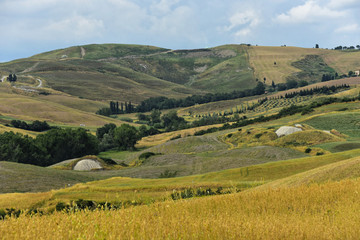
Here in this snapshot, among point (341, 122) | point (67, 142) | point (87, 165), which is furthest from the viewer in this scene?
point (67, 142)

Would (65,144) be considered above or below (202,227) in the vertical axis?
below

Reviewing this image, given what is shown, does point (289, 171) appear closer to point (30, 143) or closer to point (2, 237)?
point (2, 237)

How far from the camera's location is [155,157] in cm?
9919

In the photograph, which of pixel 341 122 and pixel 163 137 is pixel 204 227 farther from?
pixel 163 137

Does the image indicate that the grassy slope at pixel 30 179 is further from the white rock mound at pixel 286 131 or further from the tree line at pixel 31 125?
the tree line at pixel 31 125

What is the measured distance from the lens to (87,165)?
9375 cm

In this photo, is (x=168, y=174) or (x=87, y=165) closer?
(x=168, y=174)

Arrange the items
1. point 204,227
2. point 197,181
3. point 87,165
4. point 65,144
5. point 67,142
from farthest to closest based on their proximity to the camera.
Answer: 1. point 67,142
2. point 65,144
3. point 87,165
4. point 197,181
5. point 204,227

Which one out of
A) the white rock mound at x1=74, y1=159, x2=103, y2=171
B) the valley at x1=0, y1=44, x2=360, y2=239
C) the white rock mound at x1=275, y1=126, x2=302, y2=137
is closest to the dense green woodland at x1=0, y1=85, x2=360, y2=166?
the valley at x1=0, y1=44, x2=360, y2=239

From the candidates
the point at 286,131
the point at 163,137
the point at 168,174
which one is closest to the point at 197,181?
the point at 168,174

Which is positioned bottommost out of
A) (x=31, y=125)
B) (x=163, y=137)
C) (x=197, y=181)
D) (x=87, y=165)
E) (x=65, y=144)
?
(x=163, y=137)

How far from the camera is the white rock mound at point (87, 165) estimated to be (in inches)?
3652

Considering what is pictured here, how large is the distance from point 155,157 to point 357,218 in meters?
89.8

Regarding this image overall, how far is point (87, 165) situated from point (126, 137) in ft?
163
